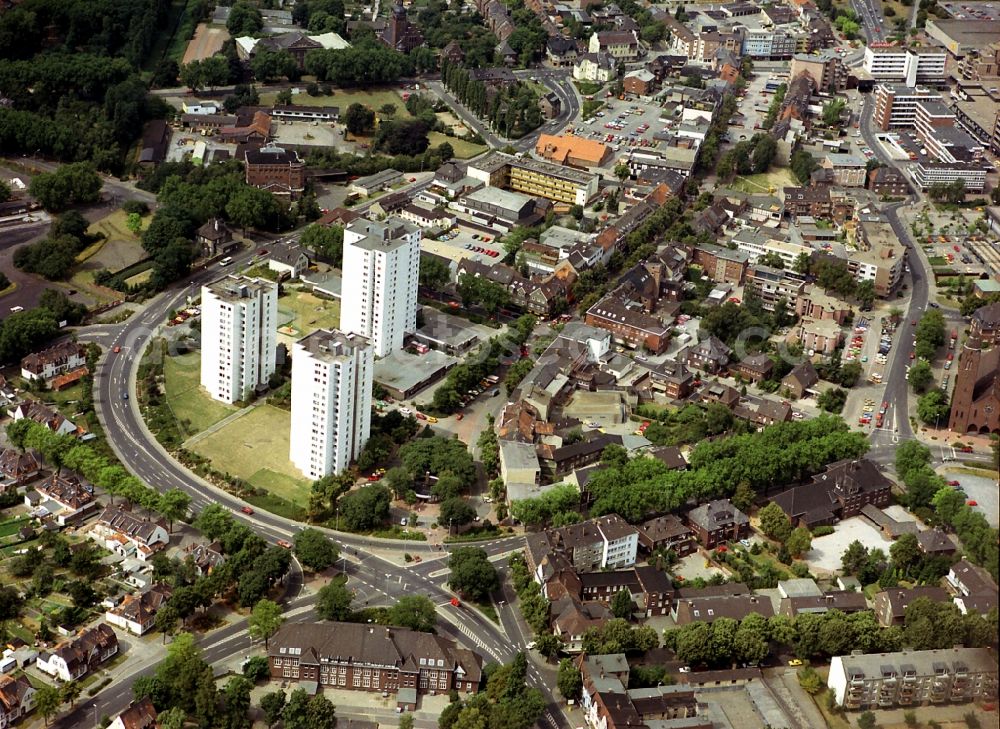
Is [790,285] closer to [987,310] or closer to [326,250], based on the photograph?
[987,310]

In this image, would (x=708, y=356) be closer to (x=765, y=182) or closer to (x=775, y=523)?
(x=775, y=523)

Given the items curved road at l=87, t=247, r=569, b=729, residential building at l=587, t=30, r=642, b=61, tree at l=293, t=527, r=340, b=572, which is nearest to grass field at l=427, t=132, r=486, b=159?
residential building at l=587, t=30, r=642, b=61

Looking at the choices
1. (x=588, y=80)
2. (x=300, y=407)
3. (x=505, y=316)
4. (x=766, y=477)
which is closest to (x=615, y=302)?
(x=505, y=316)

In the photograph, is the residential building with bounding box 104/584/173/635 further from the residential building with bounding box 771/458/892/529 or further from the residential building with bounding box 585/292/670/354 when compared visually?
the residential building with bounding box 585/292/670/354

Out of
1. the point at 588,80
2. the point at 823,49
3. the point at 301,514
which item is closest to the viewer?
the point at 301,514

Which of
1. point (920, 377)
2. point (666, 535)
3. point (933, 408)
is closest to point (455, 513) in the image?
point (666, 535)

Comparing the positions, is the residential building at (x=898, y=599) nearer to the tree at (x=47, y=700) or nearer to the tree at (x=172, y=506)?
the tree at (x=172, y=506)
